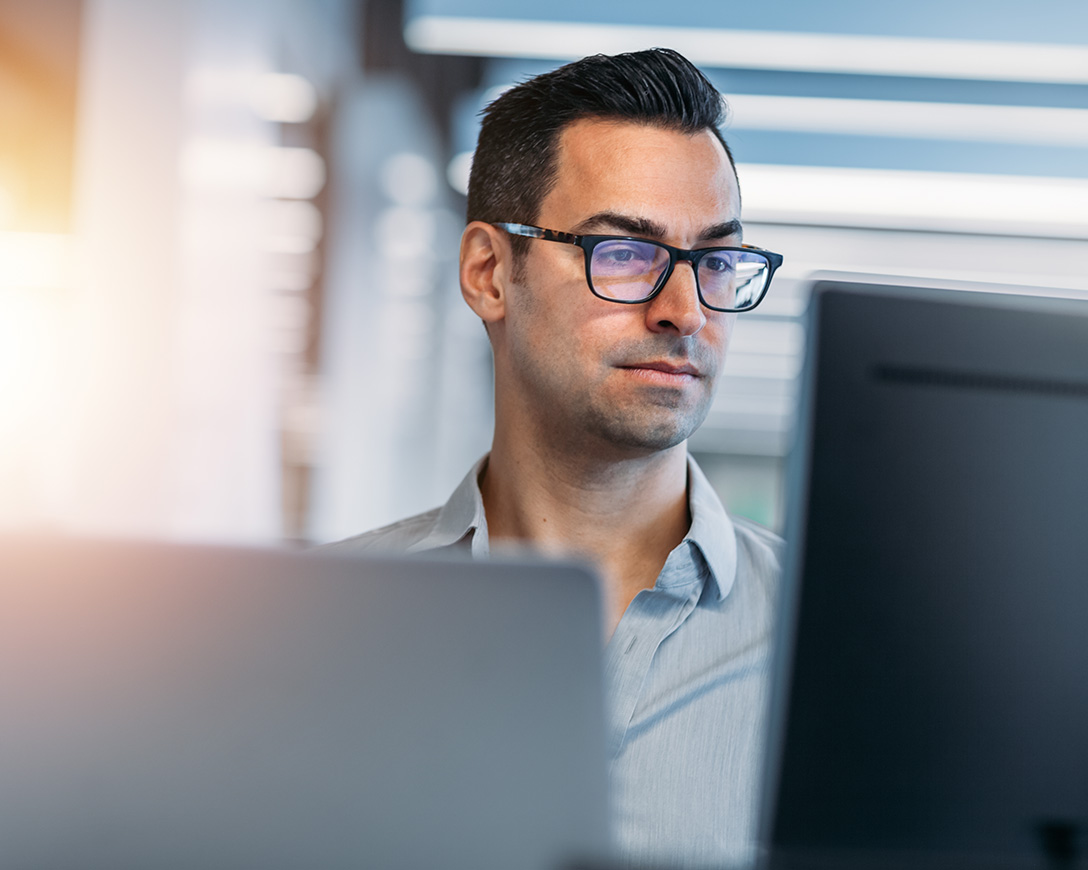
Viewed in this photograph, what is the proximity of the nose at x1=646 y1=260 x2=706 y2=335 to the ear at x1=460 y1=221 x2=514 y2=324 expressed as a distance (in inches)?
11.9

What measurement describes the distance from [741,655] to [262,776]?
2.67 feet

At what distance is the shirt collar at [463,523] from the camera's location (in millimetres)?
1537

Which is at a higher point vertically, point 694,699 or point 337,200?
point 337,200

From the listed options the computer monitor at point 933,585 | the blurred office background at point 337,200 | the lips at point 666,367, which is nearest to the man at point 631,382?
the lips at point 666,367

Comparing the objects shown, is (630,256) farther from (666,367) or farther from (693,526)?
(693,526)

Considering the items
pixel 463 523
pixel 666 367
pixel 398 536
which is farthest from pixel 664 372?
pixel 398 536

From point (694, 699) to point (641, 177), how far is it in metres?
0.71

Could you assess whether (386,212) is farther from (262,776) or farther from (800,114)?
(262,776)

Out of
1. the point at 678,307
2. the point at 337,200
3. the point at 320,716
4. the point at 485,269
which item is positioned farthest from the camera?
the point at 337,200

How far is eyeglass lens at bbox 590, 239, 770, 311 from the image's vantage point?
1.40 metres

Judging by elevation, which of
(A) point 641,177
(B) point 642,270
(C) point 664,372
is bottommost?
(C) point 664,372

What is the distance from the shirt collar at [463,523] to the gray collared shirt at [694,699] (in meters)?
0.30

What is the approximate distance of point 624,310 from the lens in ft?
4.63

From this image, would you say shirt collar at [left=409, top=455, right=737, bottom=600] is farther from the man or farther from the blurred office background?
the blurred office background
